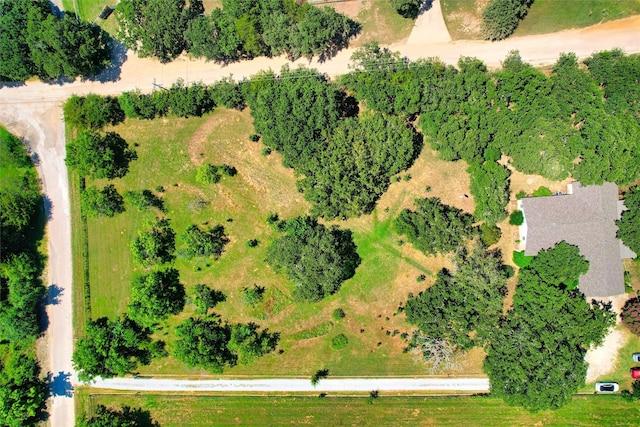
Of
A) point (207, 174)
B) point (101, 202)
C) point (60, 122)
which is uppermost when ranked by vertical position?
point (60, 122)

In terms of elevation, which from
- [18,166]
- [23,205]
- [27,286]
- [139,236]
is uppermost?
[18,166]

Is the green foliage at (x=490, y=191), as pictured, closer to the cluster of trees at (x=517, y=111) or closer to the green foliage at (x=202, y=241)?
the cluster of trees at (x=517, y=111)

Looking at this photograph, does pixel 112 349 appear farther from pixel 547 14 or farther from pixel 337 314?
pixel 547 14

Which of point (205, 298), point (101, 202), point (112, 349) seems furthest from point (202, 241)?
point (112, 349)

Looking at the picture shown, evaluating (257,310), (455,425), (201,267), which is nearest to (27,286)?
(201,267)

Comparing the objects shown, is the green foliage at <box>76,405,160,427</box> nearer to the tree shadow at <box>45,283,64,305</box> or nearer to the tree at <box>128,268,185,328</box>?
the tree at <box>128,268,185,328</box>

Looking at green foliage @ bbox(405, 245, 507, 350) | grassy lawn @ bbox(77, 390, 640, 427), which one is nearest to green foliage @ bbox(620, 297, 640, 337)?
grassy lawn @ bbox(77, 390, 640, 427)

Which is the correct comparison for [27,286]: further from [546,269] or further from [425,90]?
[546,269]

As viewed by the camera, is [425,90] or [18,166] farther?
[18,166]
